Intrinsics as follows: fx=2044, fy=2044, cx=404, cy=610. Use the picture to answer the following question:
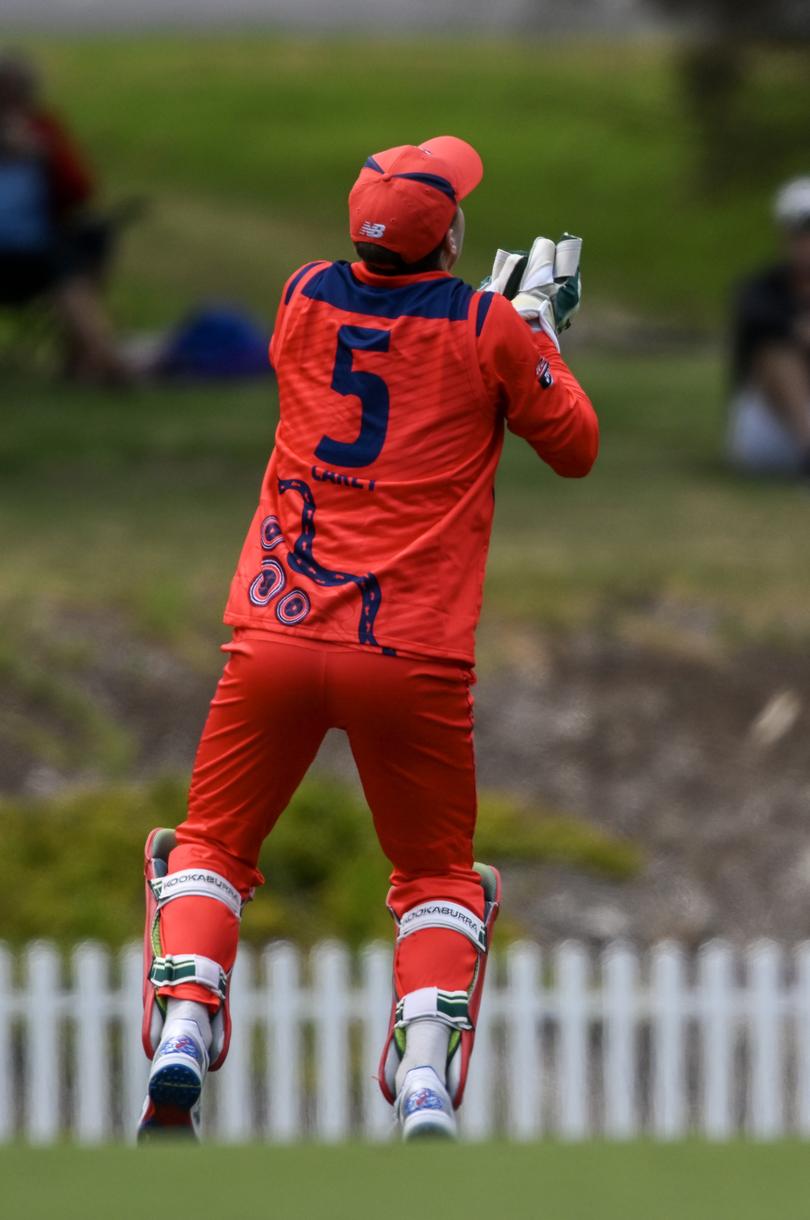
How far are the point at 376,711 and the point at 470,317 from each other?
66cm

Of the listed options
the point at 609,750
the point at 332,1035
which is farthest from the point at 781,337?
the point at 332,1035

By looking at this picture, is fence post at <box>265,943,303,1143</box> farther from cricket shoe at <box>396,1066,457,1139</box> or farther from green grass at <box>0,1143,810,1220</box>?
green grass at <box>0,1143,810,1220</box>

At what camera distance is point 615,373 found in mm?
14055

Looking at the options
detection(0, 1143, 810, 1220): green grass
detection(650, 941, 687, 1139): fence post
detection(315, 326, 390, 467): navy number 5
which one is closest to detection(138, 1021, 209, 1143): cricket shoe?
detection(0, 1143, 810, 1220): green grass

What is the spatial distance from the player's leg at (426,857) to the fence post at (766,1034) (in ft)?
9.27

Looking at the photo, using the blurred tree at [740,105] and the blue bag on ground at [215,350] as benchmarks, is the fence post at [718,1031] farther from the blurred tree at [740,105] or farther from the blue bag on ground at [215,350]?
the blurred tree at [740,105]

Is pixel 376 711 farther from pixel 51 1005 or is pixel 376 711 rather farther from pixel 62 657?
pixel 62 657

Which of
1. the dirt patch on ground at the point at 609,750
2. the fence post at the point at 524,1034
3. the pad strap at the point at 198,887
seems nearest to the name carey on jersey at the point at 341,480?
the pad strap at the point at 198,887

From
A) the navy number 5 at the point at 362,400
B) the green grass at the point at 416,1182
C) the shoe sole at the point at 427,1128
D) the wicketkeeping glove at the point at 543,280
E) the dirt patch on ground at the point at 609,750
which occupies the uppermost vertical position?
the dirt patch on ground at the point at 609,750

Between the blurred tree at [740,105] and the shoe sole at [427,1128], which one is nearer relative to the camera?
the shoe sole at [427,1128]

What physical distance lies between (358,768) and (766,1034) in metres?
3.27

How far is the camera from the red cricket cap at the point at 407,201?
3350 millimetres

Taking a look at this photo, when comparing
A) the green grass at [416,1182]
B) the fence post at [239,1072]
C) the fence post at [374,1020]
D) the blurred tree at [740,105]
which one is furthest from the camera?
the blurred tree at [740,105]

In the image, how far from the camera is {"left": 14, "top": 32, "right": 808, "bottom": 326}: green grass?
65.7ft
